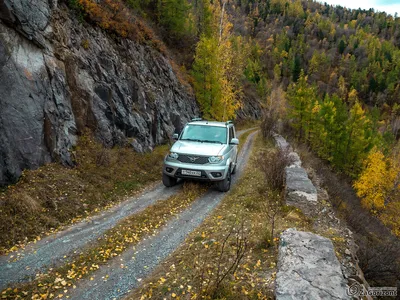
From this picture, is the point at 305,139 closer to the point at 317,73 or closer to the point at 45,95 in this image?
the point at 45,95

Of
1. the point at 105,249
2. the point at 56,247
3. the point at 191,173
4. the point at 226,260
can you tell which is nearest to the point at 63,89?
the point at 191,173

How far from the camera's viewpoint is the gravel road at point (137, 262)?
4.18 m

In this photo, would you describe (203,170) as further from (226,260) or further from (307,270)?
(307,270)

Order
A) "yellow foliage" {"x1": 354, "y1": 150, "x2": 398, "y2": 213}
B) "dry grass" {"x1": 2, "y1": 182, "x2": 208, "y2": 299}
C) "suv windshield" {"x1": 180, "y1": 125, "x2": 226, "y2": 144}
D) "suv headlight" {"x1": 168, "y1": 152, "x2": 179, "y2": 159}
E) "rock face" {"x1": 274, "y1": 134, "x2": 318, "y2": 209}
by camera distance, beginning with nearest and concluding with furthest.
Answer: "dry grass" {"x1": 2, "y1": 182, "x2": 208, "y2": 299} → "rock face" {"x1": 274, "y1": 134, "x2": 318, "y2": 209} → "suv headlight" {"x1": 168, "y1": 152, "x2": 179, "y2": 159} → "suv windshield" {"x1": 180, "y1": 125, "x2": 226, "y2": 144} → "yellow foliage" {"x1": 354, "y1": 150, "x2": 398, "y2": 213}

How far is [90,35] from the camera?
1326 cm

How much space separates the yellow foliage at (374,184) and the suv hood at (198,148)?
86.3 ft

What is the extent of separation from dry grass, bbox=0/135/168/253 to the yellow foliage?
27.1m

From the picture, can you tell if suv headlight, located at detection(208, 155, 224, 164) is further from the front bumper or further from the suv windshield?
the suv windshield

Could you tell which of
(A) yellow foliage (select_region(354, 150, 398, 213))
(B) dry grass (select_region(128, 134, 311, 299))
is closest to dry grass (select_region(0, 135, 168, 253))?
(B) dry grass (select_region(128, 134, 311, 299))

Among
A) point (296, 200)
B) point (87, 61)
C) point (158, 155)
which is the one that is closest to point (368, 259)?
point (296, 200)

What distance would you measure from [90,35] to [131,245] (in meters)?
11.7

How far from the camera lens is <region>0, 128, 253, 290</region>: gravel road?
4571 millimetres

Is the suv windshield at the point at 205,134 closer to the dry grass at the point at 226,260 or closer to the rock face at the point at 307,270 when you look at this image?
the dry grass at the point at 226,260

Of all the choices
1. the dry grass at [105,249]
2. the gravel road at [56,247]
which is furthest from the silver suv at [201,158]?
the gravel road at [56,247]
